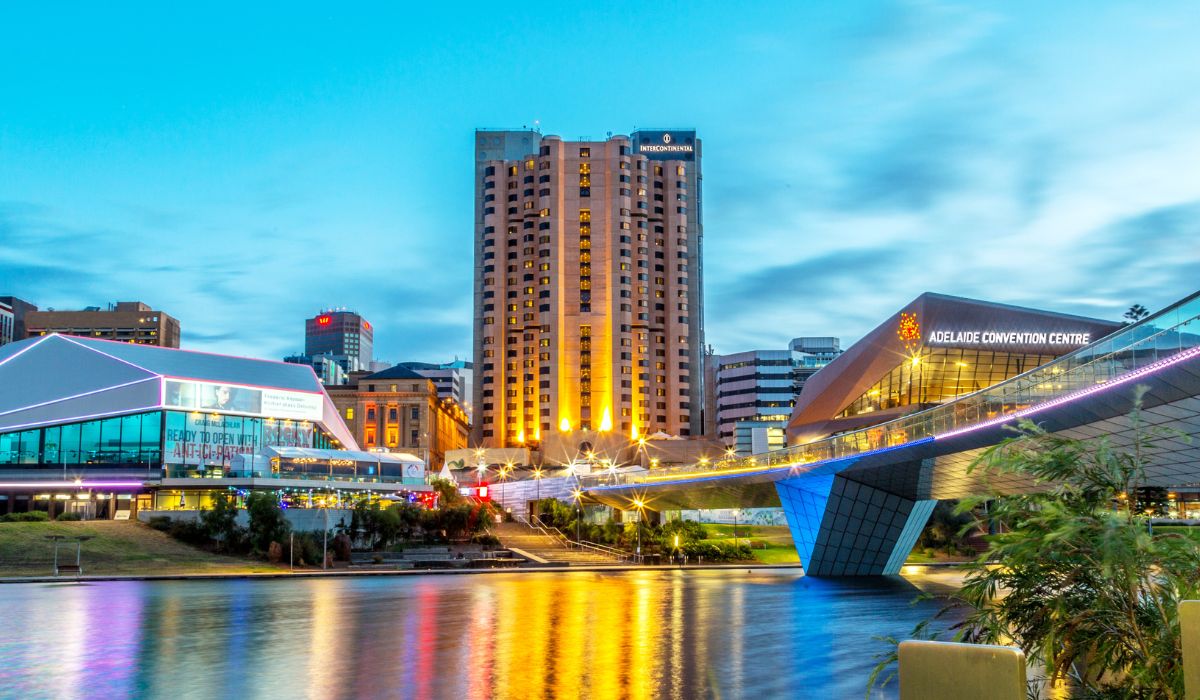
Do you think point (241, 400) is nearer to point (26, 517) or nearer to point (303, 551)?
point (26, 517)

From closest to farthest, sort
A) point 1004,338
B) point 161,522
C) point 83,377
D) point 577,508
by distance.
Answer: point 161,522 < point 1004,338 < point 83,377 < point 577,508

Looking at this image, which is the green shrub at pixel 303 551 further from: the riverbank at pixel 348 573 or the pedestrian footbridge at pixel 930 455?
the pedestrian footbridge at pixel 930 455

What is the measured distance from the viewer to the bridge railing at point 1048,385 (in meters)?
30.0

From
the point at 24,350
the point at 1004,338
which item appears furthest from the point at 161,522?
the point at 1004,338

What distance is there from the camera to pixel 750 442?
16288cm

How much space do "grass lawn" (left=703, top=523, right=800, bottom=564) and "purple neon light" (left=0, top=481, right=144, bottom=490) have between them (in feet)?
177

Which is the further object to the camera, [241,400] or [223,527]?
[241,400]

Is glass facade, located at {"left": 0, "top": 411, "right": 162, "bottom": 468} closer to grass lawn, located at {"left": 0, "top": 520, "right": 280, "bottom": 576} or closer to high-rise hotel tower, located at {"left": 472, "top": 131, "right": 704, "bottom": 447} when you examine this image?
grass lawn, located at {"left": 0, "top": 520, "right": 280, "bottom": 576}

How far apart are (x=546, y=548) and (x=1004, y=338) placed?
47.3 m

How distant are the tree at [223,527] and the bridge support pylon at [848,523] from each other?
134ft

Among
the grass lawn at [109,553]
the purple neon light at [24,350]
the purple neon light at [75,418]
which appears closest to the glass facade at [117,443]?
the purple neon light at [75,418]

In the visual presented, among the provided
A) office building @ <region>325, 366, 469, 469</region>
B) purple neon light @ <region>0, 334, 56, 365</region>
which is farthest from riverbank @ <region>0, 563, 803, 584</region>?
office building @ <region>325, 366, 469, 469</region>

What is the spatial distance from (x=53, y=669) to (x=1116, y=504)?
26.8 meters

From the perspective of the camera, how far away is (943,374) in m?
108
